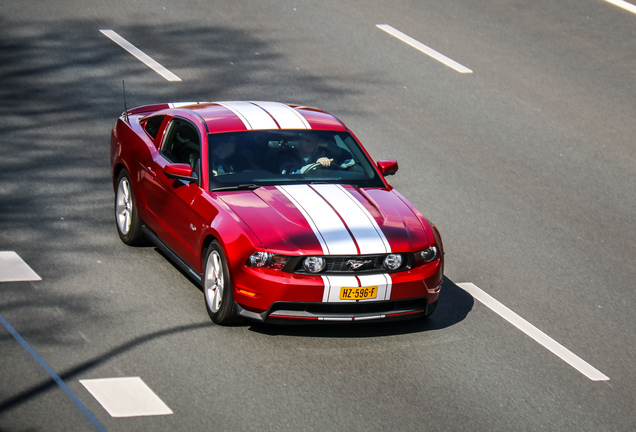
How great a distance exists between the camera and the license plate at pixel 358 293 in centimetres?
788

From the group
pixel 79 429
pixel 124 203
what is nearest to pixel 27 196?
pixel 124 203

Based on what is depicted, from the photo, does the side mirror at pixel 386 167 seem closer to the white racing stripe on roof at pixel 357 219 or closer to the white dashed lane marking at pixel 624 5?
the white racing stripe on roof at pixel 357 219

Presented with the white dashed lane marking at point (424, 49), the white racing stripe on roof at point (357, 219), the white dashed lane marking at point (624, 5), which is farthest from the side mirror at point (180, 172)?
the white dashed lane marking at point (624, 5)

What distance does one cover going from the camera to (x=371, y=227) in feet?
27.2

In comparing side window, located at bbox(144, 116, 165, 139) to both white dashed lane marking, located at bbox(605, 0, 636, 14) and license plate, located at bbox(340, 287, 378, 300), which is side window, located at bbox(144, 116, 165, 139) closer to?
license plate, located at bbox(340, 287, 378, 300)

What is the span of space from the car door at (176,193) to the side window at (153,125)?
31cm

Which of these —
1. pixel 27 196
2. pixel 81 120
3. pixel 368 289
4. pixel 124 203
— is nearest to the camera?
pixel 368 289

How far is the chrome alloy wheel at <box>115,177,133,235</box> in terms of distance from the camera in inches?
398

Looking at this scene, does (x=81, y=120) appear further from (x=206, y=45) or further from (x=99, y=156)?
(x=206, y=45)

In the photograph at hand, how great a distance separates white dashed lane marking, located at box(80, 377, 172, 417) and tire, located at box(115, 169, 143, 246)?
296 cm

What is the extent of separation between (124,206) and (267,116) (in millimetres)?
1810

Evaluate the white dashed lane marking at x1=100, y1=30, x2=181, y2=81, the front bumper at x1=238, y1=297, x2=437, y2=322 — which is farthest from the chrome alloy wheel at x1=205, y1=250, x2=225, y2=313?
the white dashed lane marking at x1=100, y1=30, x2=181, y2=81

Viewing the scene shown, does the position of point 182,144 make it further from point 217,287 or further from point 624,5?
point 624,5

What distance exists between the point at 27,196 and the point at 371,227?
469 centimetres
